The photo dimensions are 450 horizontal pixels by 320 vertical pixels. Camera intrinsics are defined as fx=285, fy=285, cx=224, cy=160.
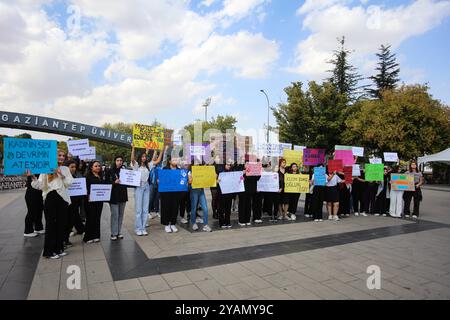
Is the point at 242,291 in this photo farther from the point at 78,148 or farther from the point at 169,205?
the point at 78,148

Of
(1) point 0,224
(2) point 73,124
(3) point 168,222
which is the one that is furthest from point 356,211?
(2) point 73,124

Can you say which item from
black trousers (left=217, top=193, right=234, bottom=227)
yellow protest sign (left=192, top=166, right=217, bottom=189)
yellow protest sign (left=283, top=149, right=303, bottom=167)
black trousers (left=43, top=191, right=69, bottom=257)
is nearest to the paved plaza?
black trousers (left=43, top=191, right=69, bottom=257)

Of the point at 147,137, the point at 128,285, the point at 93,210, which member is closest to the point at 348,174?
the point at 147,137

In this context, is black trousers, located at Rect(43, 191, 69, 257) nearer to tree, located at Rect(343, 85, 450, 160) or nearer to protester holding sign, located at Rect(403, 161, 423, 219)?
protester holding sign, located at Rect(403, 161, 423, 219)

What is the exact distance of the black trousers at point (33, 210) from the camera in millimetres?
6524

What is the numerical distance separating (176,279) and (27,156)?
11.0ft

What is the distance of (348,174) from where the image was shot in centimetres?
983

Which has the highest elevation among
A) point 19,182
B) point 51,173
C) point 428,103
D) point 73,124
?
point 428,103

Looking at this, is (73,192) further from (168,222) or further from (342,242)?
(342,242)

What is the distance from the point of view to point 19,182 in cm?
2362

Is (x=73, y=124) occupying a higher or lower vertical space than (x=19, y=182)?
higher

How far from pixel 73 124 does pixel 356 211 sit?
22.8m

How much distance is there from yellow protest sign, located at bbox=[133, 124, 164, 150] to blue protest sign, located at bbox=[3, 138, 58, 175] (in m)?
2.38

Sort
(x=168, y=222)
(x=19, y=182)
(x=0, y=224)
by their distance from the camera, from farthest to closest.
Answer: (x=19, y=182) → (x=0, y=224) → (x=168, y=222)
